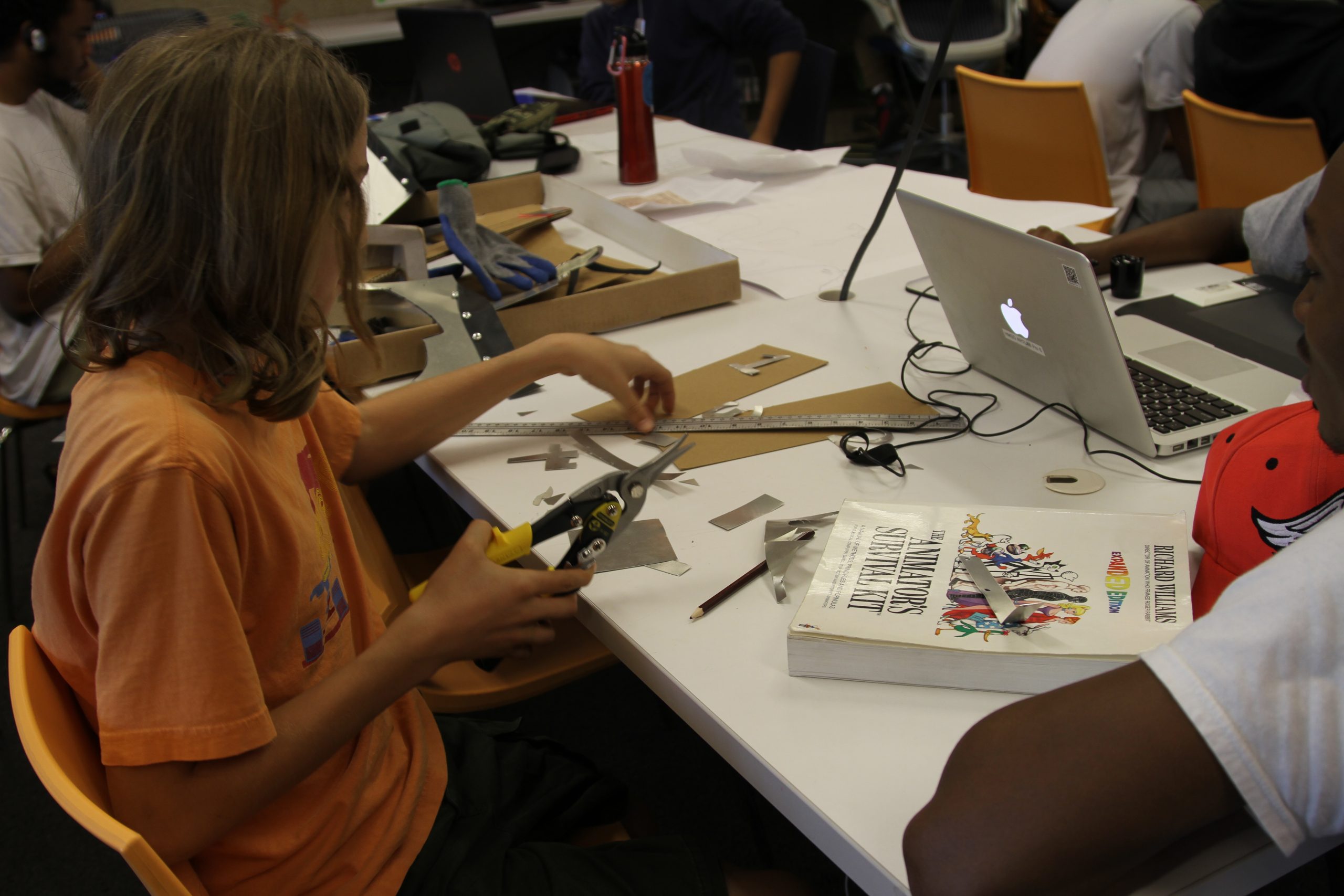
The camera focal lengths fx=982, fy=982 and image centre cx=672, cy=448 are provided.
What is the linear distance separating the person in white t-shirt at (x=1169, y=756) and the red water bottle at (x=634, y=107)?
6.09 ft

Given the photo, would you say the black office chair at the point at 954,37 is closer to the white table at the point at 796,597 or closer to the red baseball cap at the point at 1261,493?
the white table at the point at 796,597

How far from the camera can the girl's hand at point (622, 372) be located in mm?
1219

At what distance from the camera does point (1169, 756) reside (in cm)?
50

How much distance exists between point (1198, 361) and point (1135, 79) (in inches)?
69.4

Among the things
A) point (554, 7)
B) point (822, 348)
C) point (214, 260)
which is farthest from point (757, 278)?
point (554, 7)

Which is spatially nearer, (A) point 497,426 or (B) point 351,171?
(B) point 351,171

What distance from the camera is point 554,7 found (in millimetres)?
4828

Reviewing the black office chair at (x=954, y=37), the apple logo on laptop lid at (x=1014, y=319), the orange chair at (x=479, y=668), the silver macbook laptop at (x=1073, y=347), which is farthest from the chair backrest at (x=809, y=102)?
the orange chair at (x=479, y=668)

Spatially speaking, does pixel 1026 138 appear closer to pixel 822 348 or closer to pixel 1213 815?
pixel 822 348

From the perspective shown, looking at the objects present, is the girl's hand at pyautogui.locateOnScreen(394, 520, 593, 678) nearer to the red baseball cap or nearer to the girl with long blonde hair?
the girl with long blonde hair

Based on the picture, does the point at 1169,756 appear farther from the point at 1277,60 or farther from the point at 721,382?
the point at 1277,60

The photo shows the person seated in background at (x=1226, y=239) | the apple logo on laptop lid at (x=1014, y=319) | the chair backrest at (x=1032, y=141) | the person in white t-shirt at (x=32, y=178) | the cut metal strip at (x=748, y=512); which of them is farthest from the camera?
the chair backrest at (x=1032, y=141)

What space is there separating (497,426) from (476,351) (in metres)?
0.19

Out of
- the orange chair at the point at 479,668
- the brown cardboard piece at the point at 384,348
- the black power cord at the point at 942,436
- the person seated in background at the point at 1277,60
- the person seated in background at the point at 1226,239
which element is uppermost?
the person seated in background at the point at 1277,60
